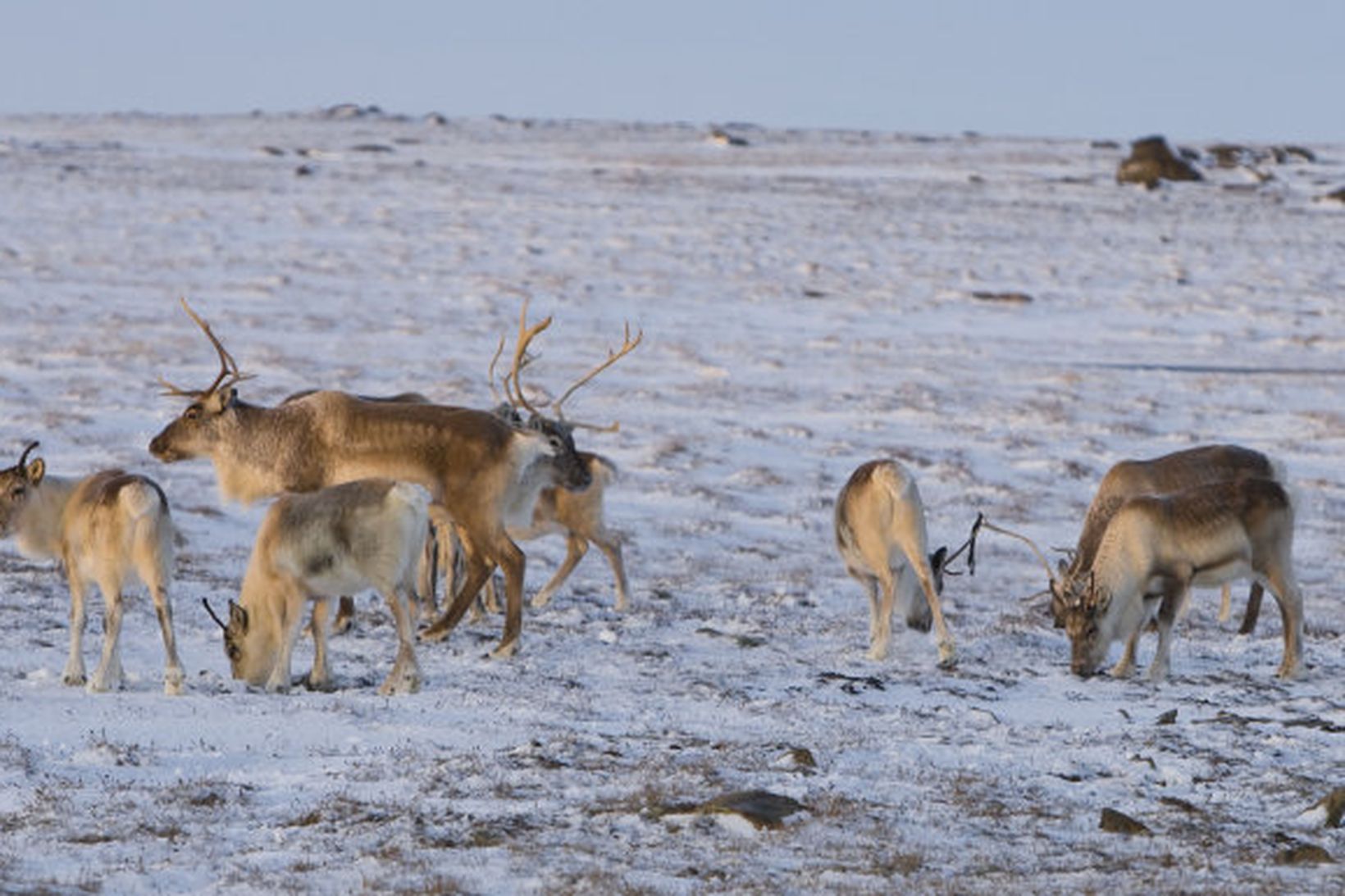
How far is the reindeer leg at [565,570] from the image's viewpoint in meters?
14.5

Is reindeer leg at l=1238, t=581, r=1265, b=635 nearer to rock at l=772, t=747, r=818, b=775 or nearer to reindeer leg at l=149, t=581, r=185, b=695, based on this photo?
rock at l=772, t=747, r=818, b=775

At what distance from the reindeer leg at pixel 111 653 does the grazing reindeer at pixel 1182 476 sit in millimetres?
6929

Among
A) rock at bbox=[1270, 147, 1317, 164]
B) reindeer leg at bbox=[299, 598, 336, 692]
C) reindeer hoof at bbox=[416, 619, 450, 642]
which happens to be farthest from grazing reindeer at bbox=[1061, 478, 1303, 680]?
rock at bbox=[1270, 147, 1317, 164]

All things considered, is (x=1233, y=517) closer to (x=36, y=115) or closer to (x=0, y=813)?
(x=0, y=813)

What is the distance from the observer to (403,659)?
35.4 feet

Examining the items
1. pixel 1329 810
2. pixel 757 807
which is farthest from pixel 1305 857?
pixel 757 807

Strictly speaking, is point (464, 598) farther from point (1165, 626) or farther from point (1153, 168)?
point (1153, 168)

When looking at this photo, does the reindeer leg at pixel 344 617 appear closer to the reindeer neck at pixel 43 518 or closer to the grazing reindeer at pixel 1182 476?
the reindeer neck at pixel 43 518

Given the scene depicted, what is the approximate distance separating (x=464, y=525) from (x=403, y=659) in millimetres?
2037

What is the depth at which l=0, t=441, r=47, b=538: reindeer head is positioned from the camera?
36.7 feet

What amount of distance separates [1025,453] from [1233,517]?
1075 centimetres

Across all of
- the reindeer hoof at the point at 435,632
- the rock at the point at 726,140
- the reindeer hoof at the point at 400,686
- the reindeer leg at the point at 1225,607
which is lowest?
the reindeer leg at the point at 1225,607

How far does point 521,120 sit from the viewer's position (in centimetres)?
8881

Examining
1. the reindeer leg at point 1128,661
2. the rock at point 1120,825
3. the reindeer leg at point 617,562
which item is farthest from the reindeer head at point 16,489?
the reindeer leg at point 1128,661
